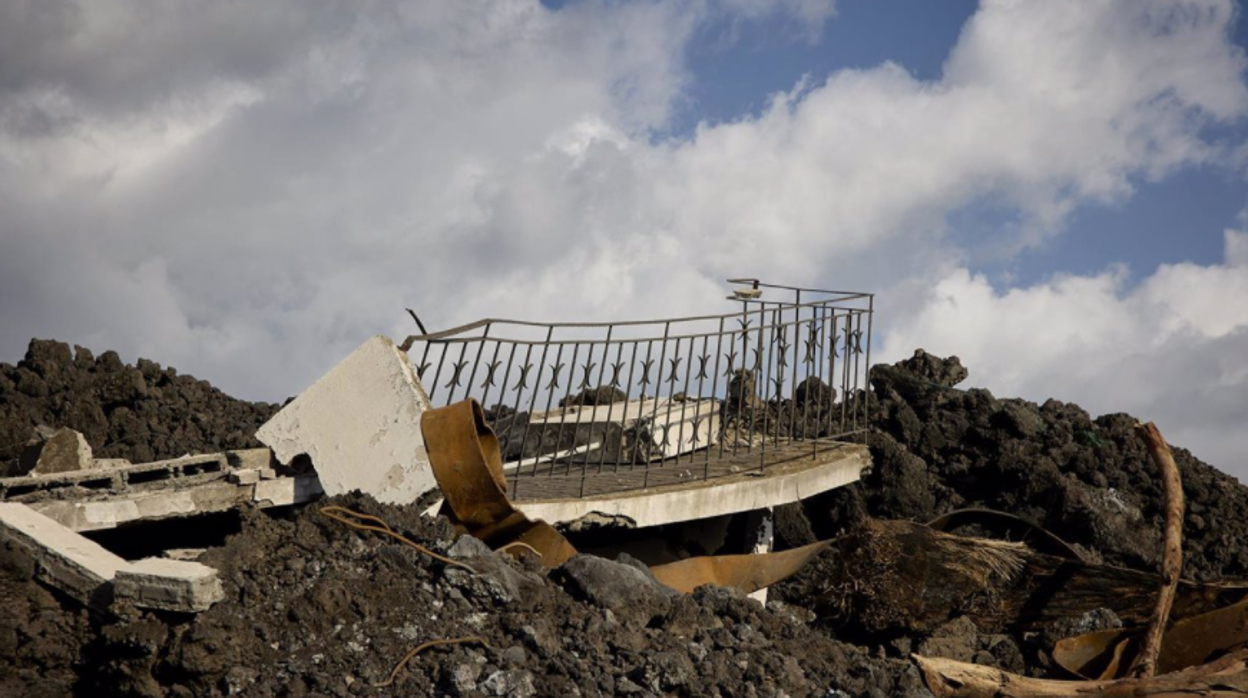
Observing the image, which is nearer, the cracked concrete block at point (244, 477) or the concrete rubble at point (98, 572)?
the concrete rubble at point (98, 572)

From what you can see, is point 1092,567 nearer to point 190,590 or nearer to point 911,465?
point 911,465

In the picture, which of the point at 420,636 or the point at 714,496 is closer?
the point at 420,636

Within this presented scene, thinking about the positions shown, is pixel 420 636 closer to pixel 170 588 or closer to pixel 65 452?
pixel 170 588

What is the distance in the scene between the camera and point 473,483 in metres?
7.44

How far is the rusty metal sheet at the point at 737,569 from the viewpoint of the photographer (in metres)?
8.74

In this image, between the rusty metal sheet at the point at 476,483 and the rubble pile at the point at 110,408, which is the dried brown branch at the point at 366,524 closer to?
the rusty metal sheet at the point at 476,483

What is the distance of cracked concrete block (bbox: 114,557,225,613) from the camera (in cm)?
593

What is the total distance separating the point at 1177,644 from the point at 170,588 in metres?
6.18

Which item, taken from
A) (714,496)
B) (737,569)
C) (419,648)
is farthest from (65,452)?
(737,569)

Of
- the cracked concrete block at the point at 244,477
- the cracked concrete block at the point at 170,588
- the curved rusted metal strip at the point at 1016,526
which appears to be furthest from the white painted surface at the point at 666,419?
the cracked concrete block at the point at 170,588

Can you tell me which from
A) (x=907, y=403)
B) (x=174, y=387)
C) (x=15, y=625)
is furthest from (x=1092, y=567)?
(x=174, y=387)

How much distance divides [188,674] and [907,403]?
965 cm

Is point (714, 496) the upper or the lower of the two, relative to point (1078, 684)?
upper

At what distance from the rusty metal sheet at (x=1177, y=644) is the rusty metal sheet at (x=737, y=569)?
7.14 ft
